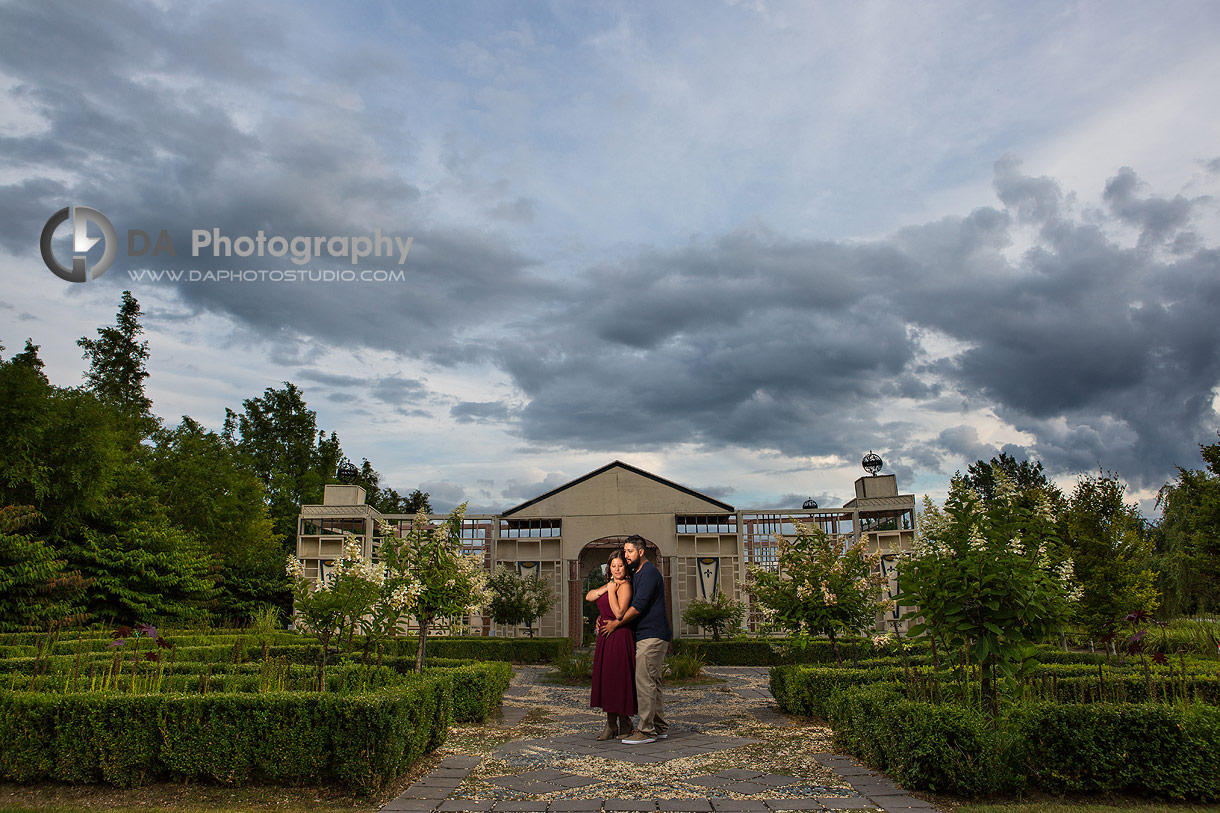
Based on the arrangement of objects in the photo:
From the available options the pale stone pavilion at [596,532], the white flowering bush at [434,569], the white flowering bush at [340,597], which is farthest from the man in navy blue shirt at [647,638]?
the pale stone pavilion at [596,532]

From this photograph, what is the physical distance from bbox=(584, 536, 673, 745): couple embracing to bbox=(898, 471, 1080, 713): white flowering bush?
229 cm

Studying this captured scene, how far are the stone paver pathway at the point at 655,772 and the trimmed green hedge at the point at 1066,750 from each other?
0.37 metres

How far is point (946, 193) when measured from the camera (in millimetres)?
10508

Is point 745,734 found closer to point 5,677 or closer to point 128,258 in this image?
point 5,677

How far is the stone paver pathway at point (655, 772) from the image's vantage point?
4441 millimetres

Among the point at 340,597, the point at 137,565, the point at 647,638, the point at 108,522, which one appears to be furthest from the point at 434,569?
the point at 108,522

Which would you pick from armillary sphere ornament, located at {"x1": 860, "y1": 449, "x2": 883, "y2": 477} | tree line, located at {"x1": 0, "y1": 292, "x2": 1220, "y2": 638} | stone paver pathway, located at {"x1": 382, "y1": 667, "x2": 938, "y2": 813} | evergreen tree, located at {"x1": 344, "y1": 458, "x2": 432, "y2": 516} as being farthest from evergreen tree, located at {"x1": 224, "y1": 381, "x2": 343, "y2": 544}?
stone paver pathway, located at {"x1": 382, "y1": 667, "x2": 938, "y2": 813}

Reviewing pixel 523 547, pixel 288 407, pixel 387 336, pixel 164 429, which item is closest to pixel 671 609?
pixel 523 547

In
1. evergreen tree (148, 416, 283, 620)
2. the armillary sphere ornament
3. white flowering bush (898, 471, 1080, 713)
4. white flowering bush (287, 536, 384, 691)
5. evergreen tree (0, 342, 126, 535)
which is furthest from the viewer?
evergreen tree (148, 416, 283, 620)

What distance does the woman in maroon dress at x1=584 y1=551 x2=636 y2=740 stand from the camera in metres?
6.60

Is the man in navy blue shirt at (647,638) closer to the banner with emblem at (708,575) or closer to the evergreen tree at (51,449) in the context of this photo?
the banner with emblem at (708,575)

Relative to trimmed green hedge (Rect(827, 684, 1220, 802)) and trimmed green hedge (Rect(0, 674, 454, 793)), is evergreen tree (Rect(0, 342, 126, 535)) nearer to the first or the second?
trimmed green hedge (Rect(0, 674, 454, 793))

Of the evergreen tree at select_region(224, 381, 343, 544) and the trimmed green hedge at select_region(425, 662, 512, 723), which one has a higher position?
the evergreen tree at select_region(224, 381, 343, 544)

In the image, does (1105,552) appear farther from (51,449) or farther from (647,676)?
(51,449)
